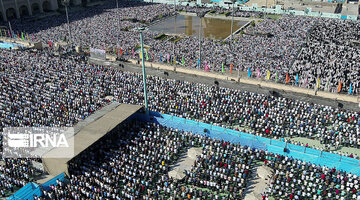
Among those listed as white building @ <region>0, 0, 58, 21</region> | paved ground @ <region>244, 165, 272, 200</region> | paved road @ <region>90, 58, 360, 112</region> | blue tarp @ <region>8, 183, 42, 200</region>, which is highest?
white building @ <region>0, 0, 58, 21</region>

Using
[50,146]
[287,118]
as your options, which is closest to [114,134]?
[50,146]

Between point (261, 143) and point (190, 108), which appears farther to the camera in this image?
point (190, 108)

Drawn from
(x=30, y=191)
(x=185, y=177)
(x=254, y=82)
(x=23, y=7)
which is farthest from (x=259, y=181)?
(x=23, y=7)

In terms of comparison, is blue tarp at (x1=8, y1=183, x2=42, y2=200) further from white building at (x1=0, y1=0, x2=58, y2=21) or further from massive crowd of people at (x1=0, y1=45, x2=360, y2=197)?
white building at (x1=0, y1=0, x2=58, y2=21)

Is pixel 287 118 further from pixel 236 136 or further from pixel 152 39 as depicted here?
pixel 152 39

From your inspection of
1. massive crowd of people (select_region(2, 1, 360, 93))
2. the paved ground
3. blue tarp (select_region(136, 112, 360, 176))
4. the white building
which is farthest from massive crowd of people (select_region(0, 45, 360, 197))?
the white building

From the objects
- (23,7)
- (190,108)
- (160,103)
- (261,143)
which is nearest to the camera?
(261,143)

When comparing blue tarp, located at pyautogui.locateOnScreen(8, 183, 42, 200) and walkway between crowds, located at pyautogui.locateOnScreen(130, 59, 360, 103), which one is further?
walkway between crowds, located at pyautogui.locateOnScreen(130, 59, 360, 103)

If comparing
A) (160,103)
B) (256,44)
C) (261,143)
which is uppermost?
(256,44)

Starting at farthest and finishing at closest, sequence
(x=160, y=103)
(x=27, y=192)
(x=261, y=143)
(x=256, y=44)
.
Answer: (x=256, y=44), (x=160, y=103), (x=261, y=143), (x=27, y=192)

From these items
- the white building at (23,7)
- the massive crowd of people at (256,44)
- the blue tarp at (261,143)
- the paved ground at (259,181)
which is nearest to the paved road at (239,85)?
the massive crowd of people at (256,44)

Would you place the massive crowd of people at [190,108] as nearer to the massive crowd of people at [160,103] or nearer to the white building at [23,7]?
the massive crowd of people at [160,103]

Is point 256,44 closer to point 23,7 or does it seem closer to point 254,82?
point 254,82
